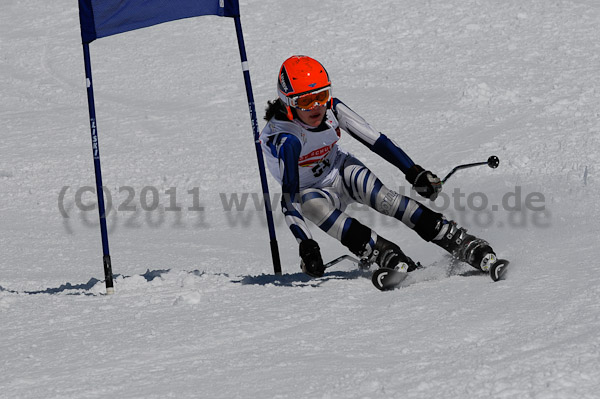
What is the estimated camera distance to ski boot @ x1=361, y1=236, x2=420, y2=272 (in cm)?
607

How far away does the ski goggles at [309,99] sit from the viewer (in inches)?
245

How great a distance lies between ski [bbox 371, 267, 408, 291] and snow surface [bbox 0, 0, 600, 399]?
0.11 meters

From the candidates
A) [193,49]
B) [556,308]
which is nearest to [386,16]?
[193,49]

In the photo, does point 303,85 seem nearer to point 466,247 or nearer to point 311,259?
point 311,259

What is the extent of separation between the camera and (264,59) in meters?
15.2

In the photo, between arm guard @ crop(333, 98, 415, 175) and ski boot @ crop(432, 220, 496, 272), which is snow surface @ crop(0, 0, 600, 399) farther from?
arm guard @ crop(333, 98, 415, 175)

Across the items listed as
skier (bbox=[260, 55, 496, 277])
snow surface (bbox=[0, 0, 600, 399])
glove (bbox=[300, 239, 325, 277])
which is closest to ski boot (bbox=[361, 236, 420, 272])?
skier (bbox=[260, 55, 496, 277])

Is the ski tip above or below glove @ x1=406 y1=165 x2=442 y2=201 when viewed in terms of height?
below

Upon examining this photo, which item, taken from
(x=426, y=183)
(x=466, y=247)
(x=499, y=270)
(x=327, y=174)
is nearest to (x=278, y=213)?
(x=327, y=174)

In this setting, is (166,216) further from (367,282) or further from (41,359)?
(41,359)

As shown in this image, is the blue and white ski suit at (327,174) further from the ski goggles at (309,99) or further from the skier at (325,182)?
the ski goggles at (309,99)

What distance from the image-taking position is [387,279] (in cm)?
573

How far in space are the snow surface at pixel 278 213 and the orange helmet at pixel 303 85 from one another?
1387 millimetres

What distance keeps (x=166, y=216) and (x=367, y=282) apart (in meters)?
4.71
